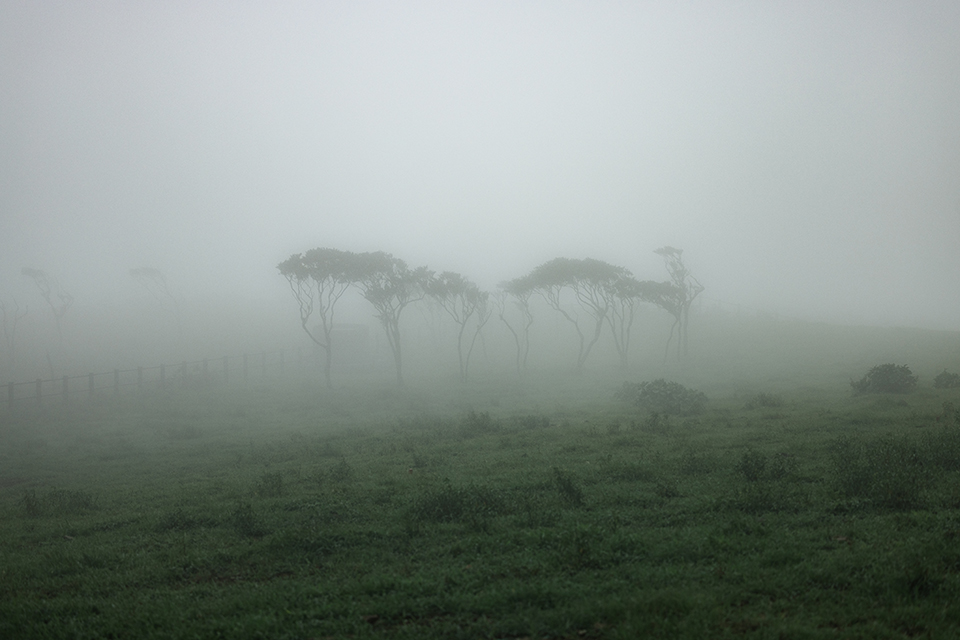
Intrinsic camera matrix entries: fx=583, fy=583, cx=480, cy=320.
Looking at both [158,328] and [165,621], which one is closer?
[165,621]

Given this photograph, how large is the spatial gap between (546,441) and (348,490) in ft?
22.3

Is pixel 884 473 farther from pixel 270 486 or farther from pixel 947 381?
pixel 947 381

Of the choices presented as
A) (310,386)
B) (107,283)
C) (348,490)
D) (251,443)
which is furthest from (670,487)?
(107,283)

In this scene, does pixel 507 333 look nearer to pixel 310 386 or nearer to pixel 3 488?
pixel 310 386

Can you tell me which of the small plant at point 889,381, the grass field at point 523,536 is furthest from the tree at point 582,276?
the grass field at point 523,536

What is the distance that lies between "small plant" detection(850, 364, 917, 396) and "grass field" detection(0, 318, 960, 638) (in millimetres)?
3457

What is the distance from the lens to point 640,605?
5656 millimetres

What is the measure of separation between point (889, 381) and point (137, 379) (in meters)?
45.5

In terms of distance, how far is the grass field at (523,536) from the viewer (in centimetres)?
575

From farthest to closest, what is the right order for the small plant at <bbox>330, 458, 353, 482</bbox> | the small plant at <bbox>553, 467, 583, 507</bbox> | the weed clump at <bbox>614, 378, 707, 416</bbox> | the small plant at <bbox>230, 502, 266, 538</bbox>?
1. the weed clump at <bbox>614, 378, 707, 416</bbox>
2. the small plant at <bbox>330, 458, 353, 482</bbox>
3. the small plant at <bbox>553, 467, 583, 507</bbox>
4. the small plant at <bbox>230, 502, 266, 538</bbox>

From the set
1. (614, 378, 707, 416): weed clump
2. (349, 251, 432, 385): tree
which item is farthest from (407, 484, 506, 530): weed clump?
(349, 251, 432, 385): tree

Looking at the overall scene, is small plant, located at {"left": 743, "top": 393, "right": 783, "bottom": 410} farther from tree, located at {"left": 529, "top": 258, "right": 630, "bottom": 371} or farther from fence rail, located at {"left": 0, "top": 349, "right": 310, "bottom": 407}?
fence rail, located at {"left": 0, "top": 349, "right": 310, "bottom": 407}

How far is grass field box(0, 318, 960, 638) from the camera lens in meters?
5.75

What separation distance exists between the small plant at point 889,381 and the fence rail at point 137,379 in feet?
123
